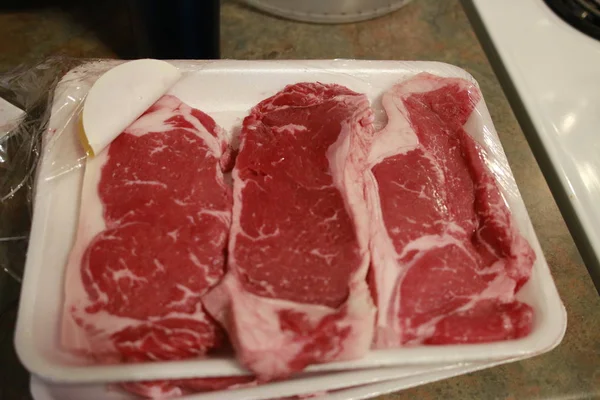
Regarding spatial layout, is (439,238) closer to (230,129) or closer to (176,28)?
(230,129)

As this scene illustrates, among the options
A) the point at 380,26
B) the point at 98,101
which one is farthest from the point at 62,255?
the point at 380,26

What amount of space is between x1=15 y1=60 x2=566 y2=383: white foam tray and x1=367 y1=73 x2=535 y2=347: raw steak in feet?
0.10

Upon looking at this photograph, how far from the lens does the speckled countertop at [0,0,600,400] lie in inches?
35.5

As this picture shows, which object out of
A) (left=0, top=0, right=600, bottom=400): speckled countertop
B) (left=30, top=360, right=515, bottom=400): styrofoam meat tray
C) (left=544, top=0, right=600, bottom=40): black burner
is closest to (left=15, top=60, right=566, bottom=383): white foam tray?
(left=30, top=360, right=515, bottom=400): styrofoam meat tray

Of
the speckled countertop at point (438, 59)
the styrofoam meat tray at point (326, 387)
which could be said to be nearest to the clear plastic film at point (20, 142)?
the speckled countertop at point (438, 59)

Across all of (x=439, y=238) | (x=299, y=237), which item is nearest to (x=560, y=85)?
(x=439, y=238)

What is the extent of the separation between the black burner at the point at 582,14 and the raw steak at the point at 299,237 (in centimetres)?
71

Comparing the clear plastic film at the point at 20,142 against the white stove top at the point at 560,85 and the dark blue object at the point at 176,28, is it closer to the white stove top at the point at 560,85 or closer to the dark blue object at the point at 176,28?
the dark blue object at the point at 176,28

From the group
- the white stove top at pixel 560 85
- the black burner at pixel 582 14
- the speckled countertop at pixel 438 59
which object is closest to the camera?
the speckled countertop at pixel 438 59

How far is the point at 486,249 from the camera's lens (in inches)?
36.8

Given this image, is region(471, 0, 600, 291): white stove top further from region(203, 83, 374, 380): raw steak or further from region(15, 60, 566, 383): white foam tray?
region(203, 83, 374, 380): raw steak

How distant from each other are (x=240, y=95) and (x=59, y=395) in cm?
70

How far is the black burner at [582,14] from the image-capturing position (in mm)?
1292

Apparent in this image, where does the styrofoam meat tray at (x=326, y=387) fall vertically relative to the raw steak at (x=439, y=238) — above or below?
below
